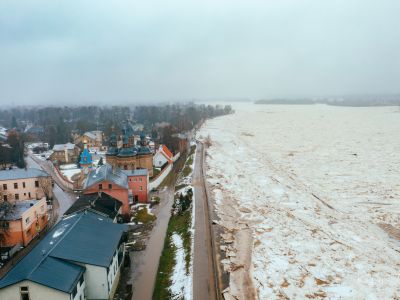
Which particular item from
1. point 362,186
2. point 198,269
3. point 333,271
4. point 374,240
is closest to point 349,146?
point 362,186

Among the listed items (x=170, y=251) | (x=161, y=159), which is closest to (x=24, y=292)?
(x=170, y=251)

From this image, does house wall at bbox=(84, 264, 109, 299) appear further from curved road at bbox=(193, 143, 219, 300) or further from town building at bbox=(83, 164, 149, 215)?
town building at bbox=(83, 164, 149, 215)

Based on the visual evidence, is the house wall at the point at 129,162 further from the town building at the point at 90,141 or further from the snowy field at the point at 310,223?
the town building at the point at 90,141

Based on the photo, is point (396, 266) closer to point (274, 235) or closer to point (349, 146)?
point (274, 235)

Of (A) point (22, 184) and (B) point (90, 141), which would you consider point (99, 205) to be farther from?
(B) point (90, 141)

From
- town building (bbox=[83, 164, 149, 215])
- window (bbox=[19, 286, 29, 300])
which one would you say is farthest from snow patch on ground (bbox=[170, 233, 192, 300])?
town building (bbox=[83, 164, 149, 215])

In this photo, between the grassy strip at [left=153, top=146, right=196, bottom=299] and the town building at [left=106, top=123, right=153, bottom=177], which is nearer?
the grassy strip at [left=153, top=146, right=196, bottom=299]
